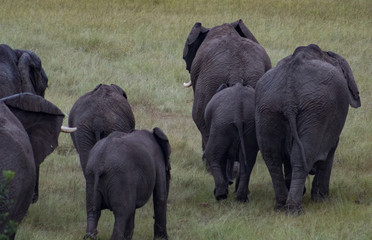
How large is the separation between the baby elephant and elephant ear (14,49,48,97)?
6.41ft

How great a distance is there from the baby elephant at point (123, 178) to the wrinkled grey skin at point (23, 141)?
1.51 ft

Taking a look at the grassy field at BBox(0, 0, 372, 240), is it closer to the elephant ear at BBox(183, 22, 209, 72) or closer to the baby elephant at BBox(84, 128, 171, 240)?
the baby elephant at BBox(84, 128, 171, 240)

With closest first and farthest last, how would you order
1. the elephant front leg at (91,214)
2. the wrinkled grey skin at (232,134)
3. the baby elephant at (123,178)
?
1. the baby elephant at (123,178)
2. the elephant front leg at (91,214)
3. the wrinkled grey skin at (232,134)

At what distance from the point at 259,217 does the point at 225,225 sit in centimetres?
53

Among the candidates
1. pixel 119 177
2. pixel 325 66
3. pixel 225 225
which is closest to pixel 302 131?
pixel 325 66

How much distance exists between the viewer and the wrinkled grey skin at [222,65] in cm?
886

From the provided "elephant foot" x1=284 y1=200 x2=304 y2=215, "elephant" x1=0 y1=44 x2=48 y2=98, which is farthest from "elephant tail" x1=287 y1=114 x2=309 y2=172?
"elephant" x1=0 y1=44 x2=48 y2=98

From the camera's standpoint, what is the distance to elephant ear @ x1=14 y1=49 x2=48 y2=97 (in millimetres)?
8062

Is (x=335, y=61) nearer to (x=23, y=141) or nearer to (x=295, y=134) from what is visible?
(x=295, y=134)

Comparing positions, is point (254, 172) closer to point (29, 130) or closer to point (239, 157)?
point (239, 157)

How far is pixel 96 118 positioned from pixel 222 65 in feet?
7.17

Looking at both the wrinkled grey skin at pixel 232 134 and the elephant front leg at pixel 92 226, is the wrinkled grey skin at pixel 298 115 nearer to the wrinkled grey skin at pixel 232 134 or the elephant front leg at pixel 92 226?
the wrinkled grey skin at pixel 232 134

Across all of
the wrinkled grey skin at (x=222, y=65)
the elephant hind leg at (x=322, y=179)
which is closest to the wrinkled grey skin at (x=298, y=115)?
the elephant hind leg at (x=322, y=179)

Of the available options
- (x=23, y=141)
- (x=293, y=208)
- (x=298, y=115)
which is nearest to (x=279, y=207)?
(x=293, y=208)
